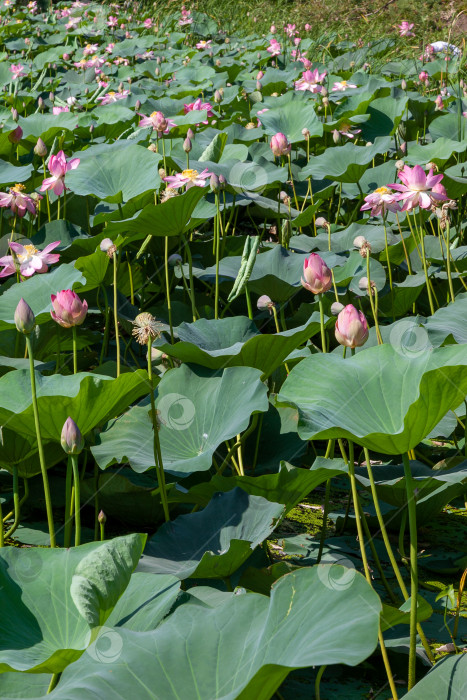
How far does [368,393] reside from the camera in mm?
1058

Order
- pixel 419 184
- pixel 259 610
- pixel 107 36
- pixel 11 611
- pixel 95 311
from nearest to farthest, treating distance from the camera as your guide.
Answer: pixel 259 610 < pixel 11 611 < pixel 419 184 < pixel 95 311 < pixel 107 36

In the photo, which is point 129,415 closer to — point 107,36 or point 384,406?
point 384,406

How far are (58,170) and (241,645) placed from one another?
158cm

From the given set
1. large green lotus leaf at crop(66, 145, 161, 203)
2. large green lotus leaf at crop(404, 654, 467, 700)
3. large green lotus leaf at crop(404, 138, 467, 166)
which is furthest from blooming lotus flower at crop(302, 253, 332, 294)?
large green lotus leaf at crop(404, 138, 467, 166)

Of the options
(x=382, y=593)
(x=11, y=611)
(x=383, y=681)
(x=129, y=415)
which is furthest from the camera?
(x=129, y=415)

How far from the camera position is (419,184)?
1738 mm

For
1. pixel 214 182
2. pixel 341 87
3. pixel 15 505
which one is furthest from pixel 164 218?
pixel 341 87

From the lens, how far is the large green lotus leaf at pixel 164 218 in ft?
5.50

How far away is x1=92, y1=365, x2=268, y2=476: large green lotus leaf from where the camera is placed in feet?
3.90

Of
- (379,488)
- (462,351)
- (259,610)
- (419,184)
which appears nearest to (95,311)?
(419,184)

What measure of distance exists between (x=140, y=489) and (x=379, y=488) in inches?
15.4

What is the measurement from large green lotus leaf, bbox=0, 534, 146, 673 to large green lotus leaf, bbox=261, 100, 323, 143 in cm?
245

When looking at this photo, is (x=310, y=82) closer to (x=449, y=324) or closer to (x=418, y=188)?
(x=418, y=188)

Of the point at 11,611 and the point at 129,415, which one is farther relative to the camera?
the point at 129,415
